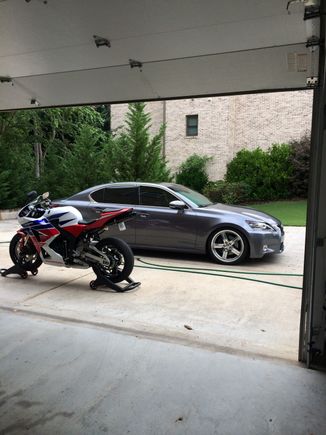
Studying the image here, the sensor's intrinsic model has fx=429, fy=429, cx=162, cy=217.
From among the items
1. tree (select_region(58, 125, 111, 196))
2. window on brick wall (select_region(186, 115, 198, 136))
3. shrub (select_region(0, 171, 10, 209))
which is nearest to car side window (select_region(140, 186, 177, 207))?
tree (select_region(58, 125, 111, 196))

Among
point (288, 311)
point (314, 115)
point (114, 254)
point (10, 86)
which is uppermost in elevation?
point (10, 86)

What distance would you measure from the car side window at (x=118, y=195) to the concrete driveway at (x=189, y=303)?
4.17 feet

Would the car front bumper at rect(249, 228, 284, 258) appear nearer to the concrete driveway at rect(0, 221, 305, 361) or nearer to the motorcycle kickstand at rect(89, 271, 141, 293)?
the concrete driveway at rect(0, 221, 305, 361)

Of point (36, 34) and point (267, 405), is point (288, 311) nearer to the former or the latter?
point (267, 405)

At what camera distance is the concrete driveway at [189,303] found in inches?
161

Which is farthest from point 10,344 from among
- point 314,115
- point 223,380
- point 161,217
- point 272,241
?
point 272,241

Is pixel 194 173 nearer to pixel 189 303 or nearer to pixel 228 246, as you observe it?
pixel 228 246

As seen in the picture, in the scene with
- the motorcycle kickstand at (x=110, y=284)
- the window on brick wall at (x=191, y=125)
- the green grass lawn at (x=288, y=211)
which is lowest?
the motorcycle kickstand at (x=110, y=284)

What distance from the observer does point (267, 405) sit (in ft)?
9.14

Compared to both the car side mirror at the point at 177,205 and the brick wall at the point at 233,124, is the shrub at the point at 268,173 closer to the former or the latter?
the brick wall at the point at 233,124

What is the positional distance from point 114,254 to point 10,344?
2.24 m

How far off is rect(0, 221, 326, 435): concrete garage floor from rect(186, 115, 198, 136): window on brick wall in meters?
16.4

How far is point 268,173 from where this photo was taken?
19.0 meters

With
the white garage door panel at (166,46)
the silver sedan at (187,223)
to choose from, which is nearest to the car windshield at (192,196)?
the silver sedan at (187,223)
